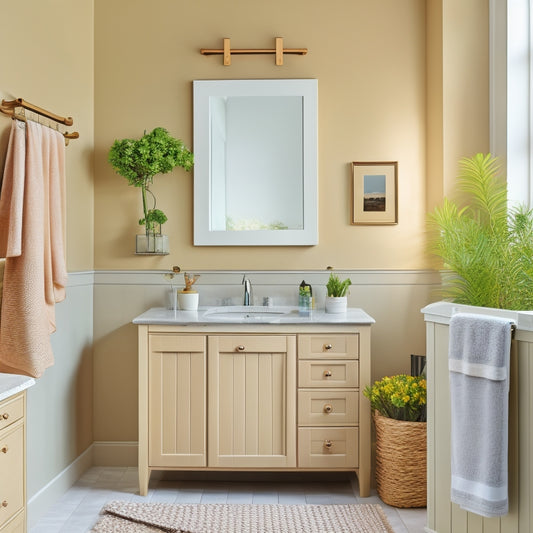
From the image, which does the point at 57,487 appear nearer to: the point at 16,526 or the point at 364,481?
the point at 16,526

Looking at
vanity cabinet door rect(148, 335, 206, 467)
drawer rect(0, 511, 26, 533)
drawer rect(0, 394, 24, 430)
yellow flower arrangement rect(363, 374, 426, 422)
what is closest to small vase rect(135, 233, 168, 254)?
vanity cabinet door rect(148, 335, 206, 467)

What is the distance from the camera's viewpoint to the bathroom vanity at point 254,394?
2.82m

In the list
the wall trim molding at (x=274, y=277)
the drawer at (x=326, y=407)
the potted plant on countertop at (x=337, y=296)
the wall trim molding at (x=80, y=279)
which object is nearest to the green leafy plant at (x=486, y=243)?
the wall trim molding at (x=274, y=277)

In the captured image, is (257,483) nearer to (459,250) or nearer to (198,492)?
(198,492)

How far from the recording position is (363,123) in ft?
10.8

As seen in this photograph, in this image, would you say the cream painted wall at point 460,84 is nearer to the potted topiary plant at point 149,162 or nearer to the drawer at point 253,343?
the drawer at point 253,343

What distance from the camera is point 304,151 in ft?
10.8

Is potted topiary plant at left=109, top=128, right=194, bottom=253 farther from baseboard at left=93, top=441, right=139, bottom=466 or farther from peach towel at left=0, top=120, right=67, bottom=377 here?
baseboard at left=93, top=441, right=139, bottom=466

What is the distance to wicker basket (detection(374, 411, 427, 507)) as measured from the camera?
2695 mm

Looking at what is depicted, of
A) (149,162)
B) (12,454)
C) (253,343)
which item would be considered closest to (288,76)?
(149,162)

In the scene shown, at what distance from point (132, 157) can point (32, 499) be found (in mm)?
1684

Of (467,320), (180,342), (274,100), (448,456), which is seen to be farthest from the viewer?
(274,100)

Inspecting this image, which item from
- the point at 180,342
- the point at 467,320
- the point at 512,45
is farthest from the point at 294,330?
the point at 512,45

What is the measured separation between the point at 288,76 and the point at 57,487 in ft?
7.95
